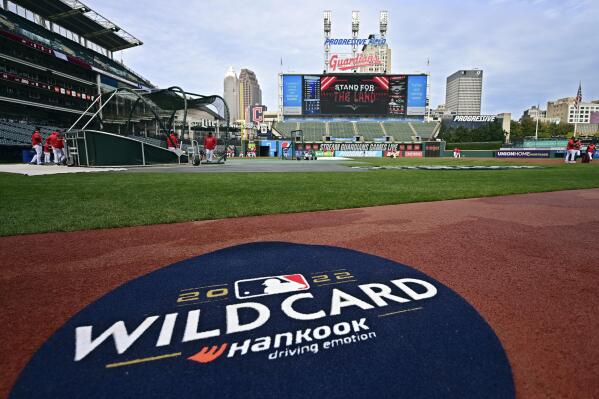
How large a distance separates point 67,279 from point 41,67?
40.6 metres

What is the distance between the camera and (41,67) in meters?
31.6

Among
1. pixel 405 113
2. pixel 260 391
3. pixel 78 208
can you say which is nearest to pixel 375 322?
pixel 260 391

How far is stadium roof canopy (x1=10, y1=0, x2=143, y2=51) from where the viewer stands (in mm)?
34250

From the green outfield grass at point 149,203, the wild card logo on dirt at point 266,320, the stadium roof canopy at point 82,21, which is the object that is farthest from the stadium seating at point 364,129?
the wild card logo on dirt at point 266,320

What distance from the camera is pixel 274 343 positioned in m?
1.67

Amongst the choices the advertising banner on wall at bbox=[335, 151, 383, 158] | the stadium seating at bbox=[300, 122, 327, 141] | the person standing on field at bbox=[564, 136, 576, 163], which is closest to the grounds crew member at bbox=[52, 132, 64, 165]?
the person standing on field at bbox=[564, 136, 576, 163]

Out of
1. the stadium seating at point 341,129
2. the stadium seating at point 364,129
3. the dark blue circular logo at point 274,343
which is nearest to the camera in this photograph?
the dark blue circular logo at point 274,343

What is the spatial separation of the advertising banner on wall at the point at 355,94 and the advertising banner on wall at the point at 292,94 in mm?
4544

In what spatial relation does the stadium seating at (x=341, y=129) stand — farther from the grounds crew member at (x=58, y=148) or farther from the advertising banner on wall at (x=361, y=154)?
the grounds crew member at (x=58, y=148)

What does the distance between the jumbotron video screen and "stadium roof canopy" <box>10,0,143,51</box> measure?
93.1ft

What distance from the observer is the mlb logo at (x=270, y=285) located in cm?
225

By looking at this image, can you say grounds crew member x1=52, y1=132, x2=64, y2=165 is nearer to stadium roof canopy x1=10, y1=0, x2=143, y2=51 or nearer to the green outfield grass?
the green outfield grass

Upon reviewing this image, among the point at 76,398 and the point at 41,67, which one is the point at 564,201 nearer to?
the point at 76,398

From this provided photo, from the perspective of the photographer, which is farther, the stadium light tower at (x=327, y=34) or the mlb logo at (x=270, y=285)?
the stadium light tower at (x=327, y=34)
